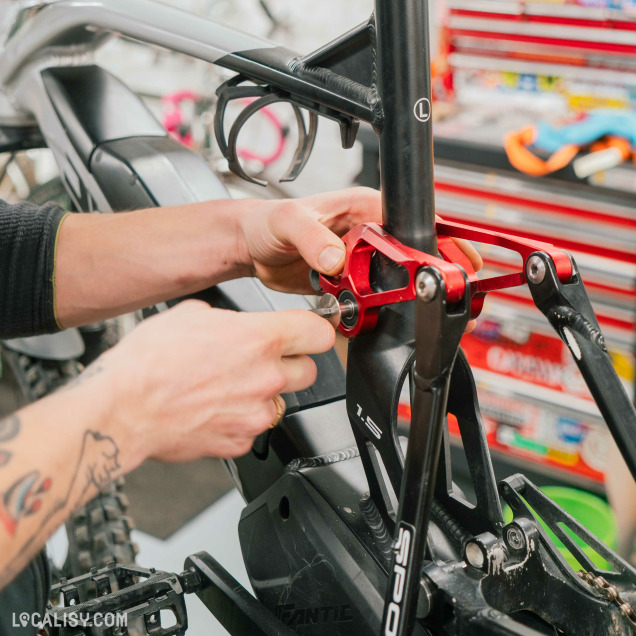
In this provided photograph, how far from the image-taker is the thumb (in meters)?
0.62

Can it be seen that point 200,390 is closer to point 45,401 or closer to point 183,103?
point 45,401

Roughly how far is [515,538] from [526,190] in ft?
3.63

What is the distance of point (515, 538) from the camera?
562 millimetres

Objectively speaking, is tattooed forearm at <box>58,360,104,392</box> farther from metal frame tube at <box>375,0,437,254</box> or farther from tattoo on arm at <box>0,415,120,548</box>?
metal frame tube at <box>375,0,437,254</box>

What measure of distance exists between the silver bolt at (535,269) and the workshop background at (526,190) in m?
0.82

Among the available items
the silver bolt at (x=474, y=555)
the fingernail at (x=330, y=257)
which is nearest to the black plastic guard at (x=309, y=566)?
the silver bolt at (x=474, y=555)

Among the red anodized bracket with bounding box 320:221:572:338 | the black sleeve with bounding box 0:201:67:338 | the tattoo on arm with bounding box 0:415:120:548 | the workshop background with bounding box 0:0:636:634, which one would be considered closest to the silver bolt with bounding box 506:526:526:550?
the red anodized bracket with bounding box 320:221:572:338

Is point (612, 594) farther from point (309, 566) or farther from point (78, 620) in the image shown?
point (78, 620)

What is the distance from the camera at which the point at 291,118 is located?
2.28 m

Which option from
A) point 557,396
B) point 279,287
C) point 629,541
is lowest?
point 629,541

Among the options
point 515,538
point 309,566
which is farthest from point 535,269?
point 309,566

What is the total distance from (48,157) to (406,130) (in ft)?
3.21

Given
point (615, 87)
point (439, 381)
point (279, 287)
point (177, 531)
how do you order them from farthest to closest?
point (615, 87) → point (177, 531) → point (279, 287) → point (439, 381)

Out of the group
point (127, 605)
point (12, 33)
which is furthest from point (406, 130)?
point (12, 33)
